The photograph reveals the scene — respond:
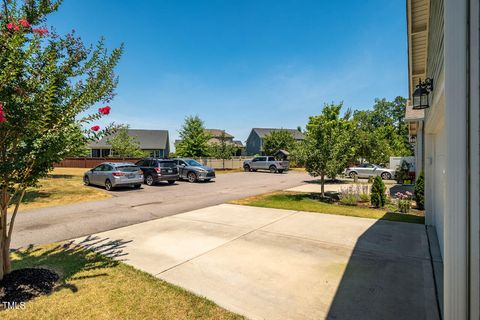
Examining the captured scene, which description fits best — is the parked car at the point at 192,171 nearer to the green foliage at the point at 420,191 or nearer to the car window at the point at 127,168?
the car window at the point at 127,168

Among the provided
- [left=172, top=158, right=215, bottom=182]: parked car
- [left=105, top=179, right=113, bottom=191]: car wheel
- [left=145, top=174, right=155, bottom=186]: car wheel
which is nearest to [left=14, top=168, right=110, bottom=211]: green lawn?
[left=105, top=179, right=113, bottom=191]: car wheel

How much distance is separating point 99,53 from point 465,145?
4812mm


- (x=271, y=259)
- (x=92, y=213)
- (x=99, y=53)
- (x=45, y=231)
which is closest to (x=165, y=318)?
(x=271, y=259)

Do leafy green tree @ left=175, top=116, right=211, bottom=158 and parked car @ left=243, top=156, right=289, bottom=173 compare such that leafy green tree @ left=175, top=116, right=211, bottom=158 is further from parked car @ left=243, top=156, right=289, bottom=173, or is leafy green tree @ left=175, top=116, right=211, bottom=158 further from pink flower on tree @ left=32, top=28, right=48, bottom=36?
pink flower on tree @ left=32, top=28, right=48, bottom=36

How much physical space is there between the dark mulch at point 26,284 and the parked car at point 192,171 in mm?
14733

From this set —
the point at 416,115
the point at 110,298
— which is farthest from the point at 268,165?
the point at 110,298

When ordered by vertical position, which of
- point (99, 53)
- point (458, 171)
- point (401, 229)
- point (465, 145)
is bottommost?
point (401, 229)

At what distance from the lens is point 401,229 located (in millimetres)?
6680

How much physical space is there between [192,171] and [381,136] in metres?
23.0

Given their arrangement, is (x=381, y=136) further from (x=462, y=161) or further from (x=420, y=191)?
(x=462, y=161)

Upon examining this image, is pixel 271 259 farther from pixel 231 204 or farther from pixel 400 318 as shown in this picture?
pixel 231 204

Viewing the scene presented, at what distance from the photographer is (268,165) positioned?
3044cm

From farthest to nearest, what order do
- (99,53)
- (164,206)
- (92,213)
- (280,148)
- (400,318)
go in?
(280,148) < (164,206) < (92,213) < (99,53) < (400,318)

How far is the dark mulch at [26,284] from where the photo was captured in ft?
11.3
